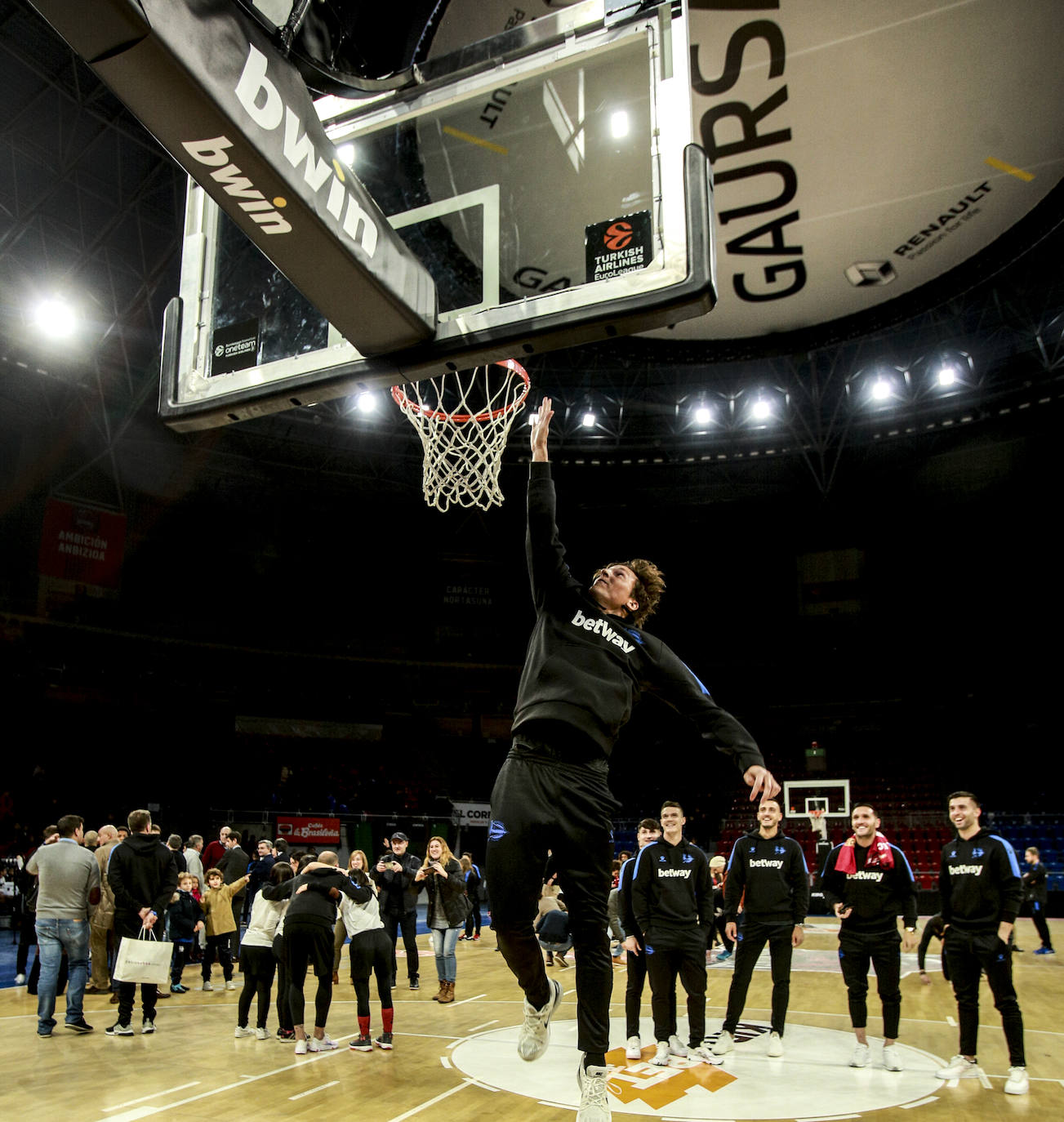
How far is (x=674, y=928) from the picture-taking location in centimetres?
734

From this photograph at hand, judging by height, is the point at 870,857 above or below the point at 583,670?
below

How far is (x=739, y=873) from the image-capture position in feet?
26.2

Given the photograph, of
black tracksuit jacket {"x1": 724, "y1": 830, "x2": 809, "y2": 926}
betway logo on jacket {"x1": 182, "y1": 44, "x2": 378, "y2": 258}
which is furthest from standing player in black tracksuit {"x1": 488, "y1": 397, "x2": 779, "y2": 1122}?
black tracksuit jacket {"x1": 724, "y1": 830, "x2": 809, "y2": 926}

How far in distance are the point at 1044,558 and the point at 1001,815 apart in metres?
7.32

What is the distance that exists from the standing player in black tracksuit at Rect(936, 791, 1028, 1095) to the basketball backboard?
5278 millimetres

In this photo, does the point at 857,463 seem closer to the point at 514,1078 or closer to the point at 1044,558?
the point at 1044,558

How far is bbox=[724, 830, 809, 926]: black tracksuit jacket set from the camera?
771 cm

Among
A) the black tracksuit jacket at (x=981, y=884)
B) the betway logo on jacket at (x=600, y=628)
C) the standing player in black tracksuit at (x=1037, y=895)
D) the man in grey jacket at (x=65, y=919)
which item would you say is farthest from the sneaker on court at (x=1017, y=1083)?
the standing player in black tracksuit at (x=1037, y=895)

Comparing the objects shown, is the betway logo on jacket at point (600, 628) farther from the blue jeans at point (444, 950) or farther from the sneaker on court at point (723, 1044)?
the blue jeans at point (444, 950)

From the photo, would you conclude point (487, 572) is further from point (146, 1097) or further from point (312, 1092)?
point (146, 1097)

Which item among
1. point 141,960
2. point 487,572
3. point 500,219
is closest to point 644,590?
point 500,219

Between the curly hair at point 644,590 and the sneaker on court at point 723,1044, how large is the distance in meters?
5.08

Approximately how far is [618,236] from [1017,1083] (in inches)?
256

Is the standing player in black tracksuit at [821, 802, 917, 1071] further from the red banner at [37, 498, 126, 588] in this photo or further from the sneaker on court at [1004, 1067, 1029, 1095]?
the red banner at [37, 498, 126, 588]
